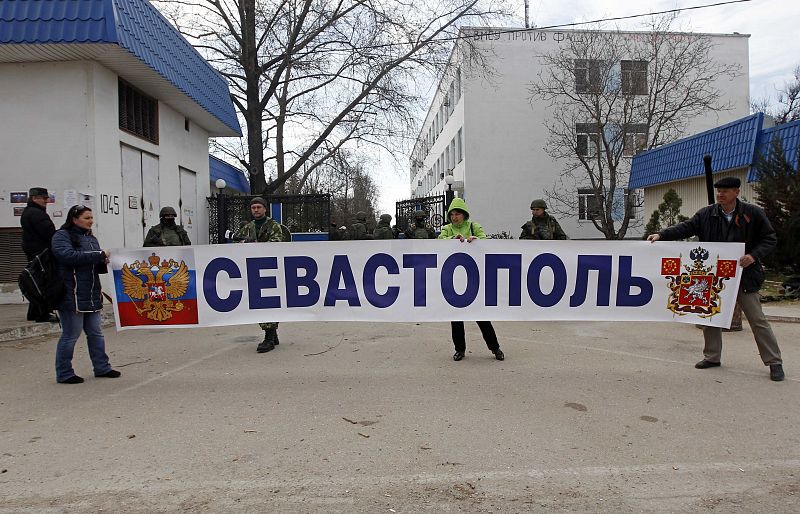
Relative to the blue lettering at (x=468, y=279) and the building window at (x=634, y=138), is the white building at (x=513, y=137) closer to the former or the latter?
the building window at (x=634, y=138)

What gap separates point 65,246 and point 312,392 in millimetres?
2921

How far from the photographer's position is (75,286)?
593cm

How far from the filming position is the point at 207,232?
18.3m

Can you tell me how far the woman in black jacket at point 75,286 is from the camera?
583cm

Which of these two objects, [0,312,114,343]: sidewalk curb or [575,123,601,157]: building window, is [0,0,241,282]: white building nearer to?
[0,312,114,343]: sidewalk curb

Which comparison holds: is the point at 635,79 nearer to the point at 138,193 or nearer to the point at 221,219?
the point at 221,219

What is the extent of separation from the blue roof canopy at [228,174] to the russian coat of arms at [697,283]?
17.0 m

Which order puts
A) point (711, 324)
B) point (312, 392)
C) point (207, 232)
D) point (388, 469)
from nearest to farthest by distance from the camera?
point (388, 469)
point (312, 392)
point (711, 324)
point (207, 232)

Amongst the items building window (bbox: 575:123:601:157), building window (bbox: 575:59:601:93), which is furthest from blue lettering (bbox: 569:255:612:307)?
building window (bbox: 575:123:601:157)

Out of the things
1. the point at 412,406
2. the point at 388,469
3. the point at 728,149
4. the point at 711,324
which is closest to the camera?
the point at 388,469

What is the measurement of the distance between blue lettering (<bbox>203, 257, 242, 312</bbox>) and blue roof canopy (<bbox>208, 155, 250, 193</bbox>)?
1459cm

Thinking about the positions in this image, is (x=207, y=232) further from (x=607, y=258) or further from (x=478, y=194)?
(x=478, y=194)

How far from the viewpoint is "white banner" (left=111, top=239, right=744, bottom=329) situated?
6.32 meters

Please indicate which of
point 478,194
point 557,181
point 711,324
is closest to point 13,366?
point 711,324
